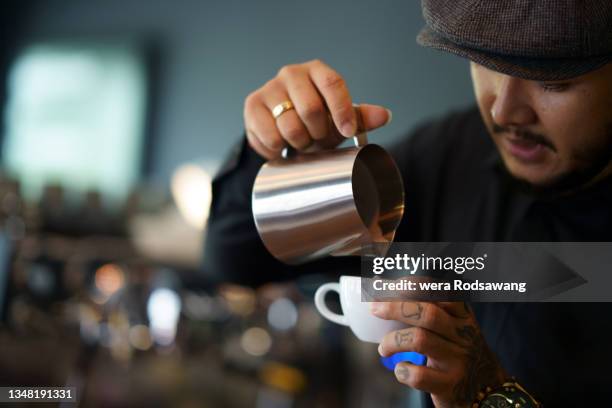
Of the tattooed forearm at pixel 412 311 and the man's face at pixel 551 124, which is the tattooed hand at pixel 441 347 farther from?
the man's face at pixel 551 124

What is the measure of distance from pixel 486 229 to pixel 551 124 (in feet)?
0.56

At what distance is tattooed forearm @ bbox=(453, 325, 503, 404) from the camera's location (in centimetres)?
47

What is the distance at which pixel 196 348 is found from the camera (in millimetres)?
1406

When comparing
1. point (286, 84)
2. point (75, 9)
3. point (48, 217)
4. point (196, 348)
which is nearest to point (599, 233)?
point (286, 84)

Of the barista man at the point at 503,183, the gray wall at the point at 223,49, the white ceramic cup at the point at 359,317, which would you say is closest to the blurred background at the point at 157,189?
the gray wall at the point at 223,49

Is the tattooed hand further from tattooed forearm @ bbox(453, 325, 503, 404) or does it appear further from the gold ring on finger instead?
the gold ring on finger

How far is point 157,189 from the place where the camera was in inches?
91.9

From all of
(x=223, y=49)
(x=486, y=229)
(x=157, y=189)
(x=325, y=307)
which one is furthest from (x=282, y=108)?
(x=223, y=49)

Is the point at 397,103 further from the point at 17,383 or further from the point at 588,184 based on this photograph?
the point at 17,383

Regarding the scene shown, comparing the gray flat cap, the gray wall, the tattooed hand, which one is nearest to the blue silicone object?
the tattooed hand

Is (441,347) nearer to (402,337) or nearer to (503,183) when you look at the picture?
(402,337)

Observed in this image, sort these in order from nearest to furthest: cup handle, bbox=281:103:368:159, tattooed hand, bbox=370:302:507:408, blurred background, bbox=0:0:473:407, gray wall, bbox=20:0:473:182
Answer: tattooed hand, bbox=370:302:507:408, cup handle, bbox=281:103:368:159, blurred background, bbox=0:0:473:407, gray wall, bbox=20:0:473:182

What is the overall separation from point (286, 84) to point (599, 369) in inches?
15.1

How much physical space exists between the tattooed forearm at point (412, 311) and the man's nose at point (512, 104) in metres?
0.25
